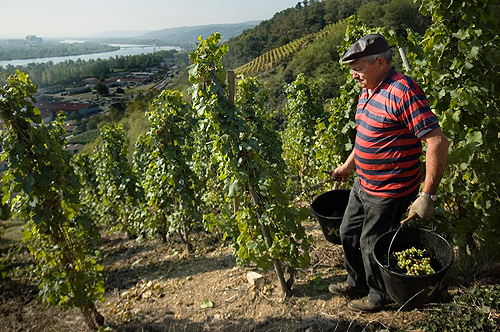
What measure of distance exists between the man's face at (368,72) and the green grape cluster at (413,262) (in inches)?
47.5

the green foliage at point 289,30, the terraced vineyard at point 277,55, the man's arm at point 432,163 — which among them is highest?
the green foliage at point 289,30

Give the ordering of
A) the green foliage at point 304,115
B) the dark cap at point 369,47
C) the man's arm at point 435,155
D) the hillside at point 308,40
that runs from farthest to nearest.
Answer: the hillside at point 308,40 < the green foliage at point 304,115 < the dark cap at point 369,47 < the man's arm at point 435,155

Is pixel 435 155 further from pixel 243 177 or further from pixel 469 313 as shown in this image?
pixel 243 177

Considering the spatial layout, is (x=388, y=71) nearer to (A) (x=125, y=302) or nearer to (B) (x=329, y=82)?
(A) (x=125, y=302)

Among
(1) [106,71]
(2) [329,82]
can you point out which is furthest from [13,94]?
(1) [106,71]

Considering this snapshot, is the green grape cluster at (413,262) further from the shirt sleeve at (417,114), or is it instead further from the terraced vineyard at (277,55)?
the terraced vineyard at (277,55)

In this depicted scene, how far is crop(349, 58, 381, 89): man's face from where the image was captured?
2148 millimetres

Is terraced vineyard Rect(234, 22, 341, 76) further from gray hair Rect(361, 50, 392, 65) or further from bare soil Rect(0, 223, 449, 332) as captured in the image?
gray hair Rect(361, 50, 392, 65)

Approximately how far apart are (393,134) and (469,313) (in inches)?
59.2

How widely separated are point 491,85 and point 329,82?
32.4 metres

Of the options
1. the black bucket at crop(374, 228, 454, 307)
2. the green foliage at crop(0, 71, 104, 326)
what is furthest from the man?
the green foliage at crop(0, 71, 104, 326)

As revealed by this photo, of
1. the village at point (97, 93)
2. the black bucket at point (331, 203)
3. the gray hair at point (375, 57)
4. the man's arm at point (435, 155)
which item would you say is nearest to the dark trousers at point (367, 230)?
the man's arm at point (435, 155)

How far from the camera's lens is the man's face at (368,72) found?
7.05 ft

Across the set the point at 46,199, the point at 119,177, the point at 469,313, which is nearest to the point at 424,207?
the point at 469,313
